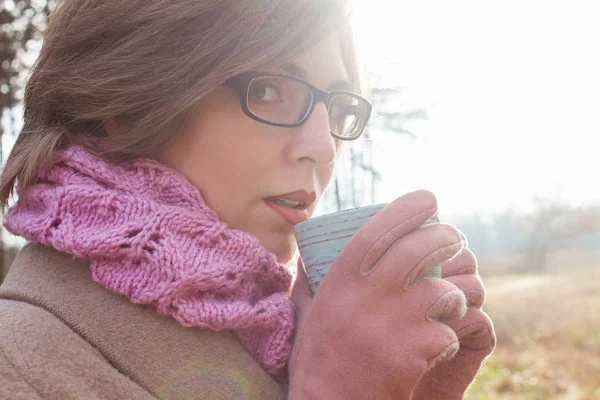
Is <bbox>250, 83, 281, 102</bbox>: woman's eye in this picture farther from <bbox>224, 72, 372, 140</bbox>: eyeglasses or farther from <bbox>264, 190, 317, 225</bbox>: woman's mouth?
<bbox>264, 190, 317, 225</bbox>: woman's mouth

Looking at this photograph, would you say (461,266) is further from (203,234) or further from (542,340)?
(542,340)

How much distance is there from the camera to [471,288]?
124 cm

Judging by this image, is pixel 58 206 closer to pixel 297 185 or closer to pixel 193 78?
pixel 193 78

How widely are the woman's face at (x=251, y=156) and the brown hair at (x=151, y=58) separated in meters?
0.04

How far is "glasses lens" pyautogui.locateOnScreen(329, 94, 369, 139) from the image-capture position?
140 cm

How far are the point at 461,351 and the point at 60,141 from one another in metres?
1.08

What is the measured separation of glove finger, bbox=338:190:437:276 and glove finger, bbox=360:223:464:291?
13mm

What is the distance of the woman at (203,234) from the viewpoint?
0.99 m

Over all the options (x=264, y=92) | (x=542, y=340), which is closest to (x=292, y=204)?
(x=264, y=92)

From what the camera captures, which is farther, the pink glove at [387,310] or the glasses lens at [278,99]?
the glasses lens at [278,99]

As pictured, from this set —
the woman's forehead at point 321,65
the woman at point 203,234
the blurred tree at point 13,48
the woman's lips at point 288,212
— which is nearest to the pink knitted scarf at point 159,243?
the woman at point 203,234

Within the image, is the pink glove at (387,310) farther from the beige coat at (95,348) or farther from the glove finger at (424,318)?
the beige coat at (95,348)

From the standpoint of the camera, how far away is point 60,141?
47.5 inches

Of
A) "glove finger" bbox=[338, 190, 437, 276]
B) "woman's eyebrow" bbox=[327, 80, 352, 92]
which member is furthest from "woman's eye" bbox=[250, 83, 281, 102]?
"glove finger" bbox=[338, 190, 437, 276]
